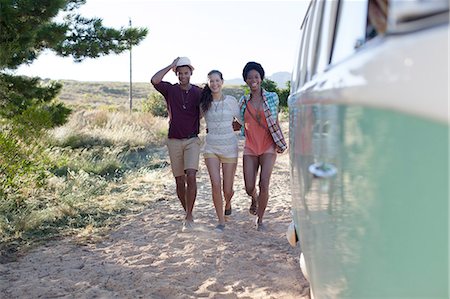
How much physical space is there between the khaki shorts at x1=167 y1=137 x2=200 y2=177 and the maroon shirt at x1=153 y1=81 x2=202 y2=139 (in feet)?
0.21

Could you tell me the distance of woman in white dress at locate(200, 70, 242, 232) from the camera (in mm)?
5715

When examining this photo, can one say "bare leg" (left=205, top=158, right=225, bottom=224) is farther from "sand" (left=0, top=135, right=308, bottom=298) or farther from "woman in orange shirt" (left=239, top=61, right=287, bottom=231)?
"sand" (left=0, top=135, right=308, bottom=298)

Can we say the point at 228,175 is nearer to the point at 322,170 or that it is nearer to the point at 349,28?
the point at 322,170

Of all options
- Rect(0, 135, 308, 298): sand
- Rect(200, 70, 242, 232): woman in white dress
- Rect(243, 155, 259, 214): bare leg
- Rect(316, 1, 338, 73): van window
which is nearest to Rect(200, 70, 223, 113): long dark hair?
Rect(200, 70, 242, 232): woman in white dress

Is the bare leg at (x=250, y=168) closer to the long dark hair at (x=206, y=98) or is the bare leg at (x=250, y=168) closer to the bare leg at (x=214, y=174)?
the bare leg at (x=214, y=174)

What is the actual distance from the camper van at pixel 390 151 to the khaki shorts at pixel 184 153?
4.02 metres

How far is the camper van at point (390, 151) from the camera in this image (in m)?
1.16

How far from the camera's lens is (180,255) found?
17.0 ft

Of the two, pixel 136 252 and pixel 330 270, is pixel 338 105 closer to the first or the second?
pixel 330 270

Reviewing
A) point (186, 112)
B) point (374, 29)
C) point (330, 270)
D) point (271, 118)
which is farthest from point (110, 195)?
point (374, 29)

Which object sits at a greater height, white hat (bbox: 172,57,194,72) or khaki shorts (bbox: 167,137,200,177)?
white hat (bbox: 172,57,194,72)

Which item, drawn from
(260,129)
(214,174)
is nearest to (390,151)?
(260,129)

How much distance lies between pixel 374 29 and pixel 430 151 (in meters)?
0.42

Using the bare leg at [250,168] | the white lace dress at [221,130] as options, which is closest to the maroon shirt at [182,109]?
the white lace dress at [221,130]
